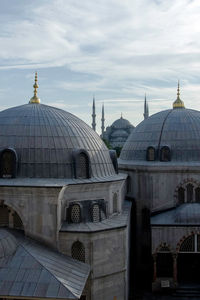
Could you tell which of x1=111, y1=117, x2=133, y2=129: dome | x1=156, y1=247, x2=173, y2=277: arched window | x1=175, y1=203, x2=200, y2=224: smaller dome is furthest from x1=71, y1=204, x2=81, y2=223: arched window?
x1=111, y1=117, x2=133, y2=129: dome

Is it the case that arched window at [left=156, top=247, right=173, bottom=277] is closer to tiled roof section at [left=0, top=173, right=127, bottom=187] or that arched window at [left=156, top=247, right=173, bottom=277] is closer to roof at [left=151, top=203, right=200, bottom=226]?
roof at [left=151, top=203, right=200, bottom=226]

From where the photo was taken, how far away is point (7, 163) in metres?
19.3

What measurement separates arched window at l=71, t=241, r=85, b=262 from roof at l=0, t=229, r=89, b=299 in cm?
149

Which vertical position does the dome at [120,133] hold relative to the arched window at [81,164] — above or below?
above

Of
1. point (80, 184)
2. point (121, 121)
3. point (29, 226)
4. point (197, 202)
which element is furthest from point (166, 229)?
point (121, 121)

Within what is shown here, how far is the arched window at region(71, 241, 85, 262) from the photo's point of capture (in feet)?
59.6

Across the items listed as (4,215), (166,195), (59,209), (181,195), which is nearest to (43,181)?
(59,209)

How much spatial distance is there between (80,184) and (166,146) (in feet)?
34.8

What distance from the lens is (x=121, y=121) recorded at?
114312 mm

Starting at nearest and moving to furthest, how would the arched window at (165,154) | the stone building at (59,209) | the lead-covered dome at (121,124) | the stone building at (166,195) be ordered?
the stone building at (59,209) → the stone building at (166,195) → the arched window at (165,154) → the lead-covered dome at (121,124)

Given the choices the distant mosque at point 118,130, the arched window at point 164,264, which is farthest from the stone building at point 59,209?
the distant mosque at point 118,130

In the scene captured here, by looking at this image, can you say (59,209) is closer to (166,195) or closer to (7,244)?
(7,244)

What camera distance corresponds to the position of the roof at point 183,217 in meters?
23.3

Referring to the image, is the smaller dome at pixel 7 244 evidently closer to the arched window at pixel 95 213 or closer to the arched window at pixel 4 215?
the arched window at pixel 4 215
